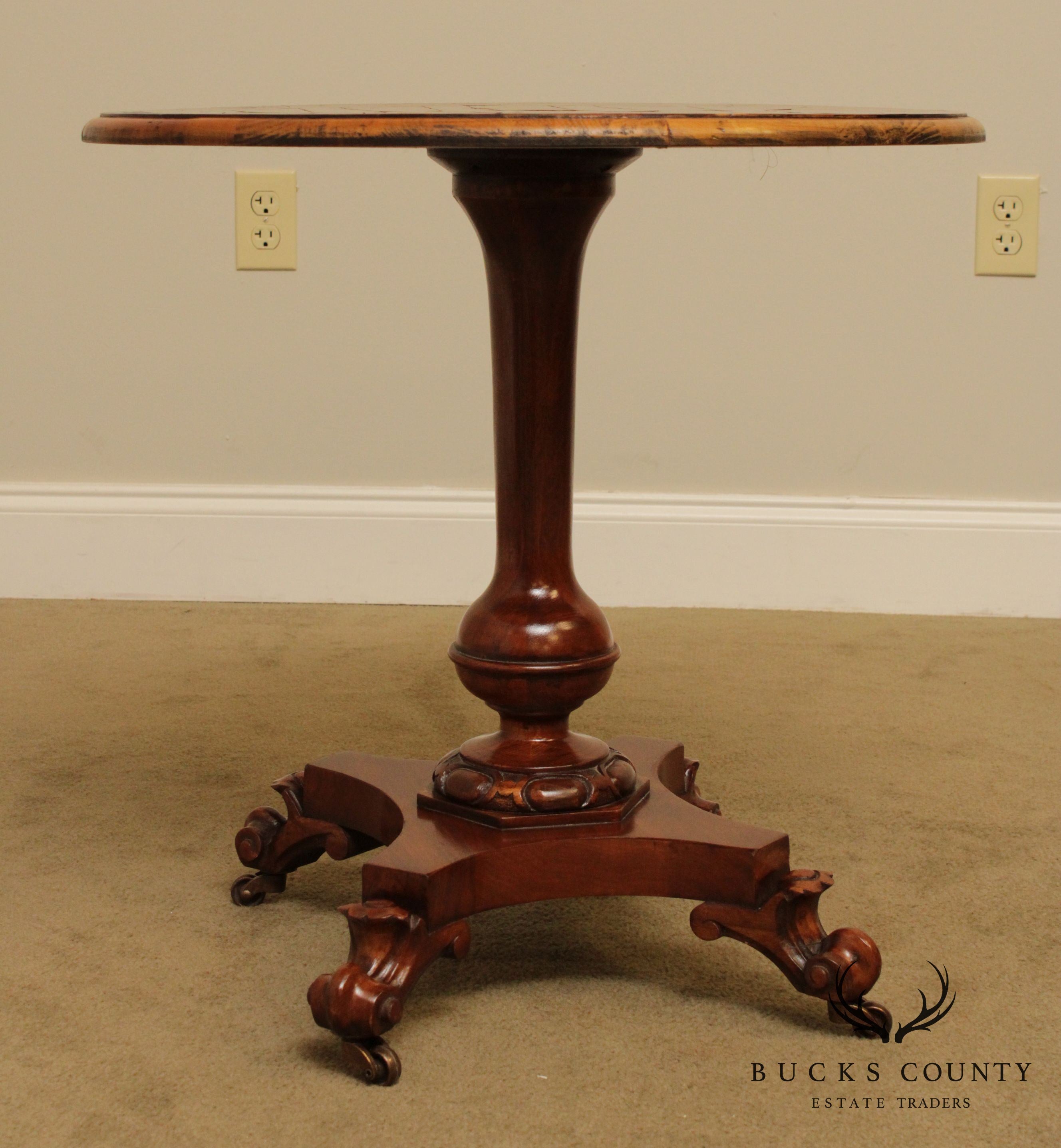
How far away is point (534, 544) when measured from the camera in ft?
3.51

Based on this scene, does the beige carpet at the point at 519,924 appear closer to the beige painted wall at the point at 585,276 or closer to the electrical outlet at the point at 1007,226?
the beige painted wall at the point at 585,276

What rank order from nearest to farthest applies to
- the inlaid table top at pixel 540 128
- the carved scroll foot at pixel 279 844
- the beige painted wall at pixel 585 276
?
the inlaid table top at pixel 540 128
the carved scroll foot at pixel 279 844
the beige painted wall at pixel 585 276

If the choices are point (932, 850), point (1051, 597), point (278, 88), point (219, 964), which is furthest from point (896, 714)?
point (278, 88)

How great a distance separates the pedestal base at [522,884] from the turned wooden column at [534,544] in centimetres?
4

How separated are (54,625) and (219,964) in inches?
42.9

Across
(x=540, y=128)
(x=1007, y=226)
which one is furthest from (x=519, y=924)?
(x=1007, y=226)

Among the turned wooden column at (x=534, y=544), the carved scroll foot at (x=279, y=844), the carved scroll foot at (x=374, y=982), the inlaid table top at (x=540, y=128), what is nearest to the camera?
the inlaid table top at (x=540, y=128)

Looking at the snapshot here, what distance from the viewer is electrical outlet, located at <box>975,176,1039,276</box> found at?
209cm

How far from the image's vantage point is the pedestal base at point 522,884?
91 centimetres

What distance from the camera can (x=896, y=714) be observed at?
1.67 metres

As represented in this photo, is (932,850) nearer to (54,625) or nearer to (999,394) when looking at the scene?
(999,394)

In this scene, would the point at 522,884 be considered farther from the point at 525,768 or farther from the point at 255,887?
the point at 255,887

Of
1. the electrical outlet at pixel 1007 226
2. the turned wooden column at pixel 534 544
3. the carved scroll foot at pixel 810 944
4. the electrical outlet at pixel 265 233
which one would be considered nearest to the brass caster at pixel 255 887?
the turned wooden column at pixel 534 544

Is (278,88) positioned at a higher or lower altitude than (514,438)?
higher
